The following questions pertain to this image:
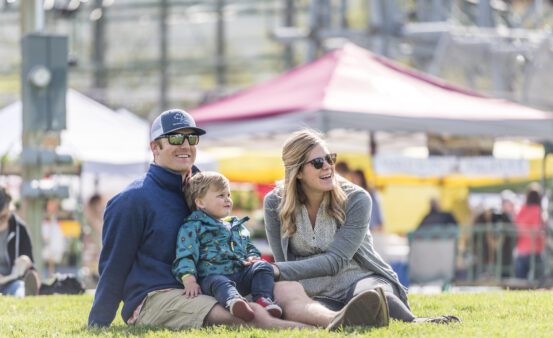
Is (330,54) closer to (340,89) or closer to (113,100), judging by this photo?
(340,89)

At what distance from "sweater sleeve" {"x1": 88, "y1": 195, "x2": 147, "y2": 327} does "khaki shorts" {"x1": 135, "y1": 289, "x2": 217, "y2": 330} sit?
210 mm

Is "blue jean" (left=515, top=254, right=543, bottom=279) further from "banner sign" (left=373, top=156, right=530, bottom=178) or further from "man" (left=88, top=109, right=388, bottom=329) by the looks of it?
"man" (left=88, top=109, right=388, bottom=329)

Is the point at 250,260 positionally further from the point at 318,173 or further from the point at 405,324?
the point at 405,324

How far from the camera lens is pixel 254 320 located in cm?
710

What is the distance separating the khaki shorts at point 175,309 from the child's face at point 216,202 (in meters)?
0.48

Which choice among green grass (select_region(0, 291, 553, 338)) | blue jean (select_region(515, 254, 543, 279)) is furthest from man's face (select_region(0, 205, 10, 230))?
blue jean (select_region(515, 254, 543, 279))

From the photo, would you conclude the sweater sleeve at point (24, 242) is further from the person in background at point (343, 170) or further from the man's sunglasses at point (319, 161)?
the man's sunglasses at point (319, 161)

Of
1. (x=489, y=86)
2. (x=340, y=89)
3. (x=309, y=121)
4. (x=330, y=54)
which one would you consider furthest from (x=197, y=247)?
(x=489, y=86)

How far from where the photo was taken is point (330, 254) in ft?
24.6

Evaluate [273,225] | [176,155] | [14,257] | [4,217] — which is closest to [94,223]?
[4,217]

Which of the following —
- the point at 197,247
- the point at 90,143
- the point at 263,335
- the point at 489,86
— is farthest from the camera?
the point at 489,86

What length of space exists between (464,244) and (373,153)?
189 cm

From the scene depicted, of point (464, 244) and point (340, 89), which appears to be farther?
point (464, 244)

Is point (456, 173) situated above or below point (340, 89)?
below
